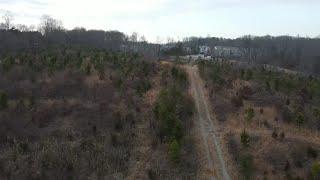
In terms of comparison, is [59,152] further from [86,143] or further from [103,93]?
[103,93]

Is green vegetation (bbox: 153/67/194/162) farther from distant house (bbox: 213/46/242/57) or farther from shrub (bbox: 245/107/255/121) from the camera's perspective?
distant house (bbox: 213/46/242/57)

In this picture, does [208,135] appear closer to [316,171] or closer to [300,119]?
[300,119]

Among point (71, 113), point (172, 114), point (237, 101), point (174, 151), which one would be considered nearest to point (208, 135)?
point (172, 114)

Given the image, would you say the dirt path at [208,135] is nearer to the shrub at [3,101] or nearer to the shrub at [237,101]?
the shrub at [237,101]

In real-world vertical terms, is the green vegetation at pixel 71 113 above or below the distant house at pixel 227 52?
below

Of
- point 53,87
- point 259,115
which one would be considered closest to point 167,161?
point 259,115

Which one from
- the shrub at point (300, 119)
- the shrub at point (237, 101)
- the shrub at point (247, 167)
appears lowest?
the shrub at point (247, 167)

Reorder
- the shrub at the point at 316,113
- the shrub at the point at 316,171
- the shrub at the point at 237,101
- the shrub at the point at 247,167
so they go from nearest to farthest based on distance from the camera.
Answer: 1. the shrub at the point at 316,171
2. the shrub at the point at 247,167
3. the shrub at the point at 316,113
4. the shrub at the point at 237,101

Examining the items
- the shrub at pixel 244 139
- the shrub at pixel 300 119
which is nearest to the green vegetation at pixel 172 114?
the shrub at pixel 244 139

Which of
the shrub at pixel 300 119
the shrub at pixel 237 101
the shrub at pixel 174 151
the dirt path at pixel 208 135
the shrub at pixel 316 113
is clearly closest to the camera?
the shrub at pixel 174 151
